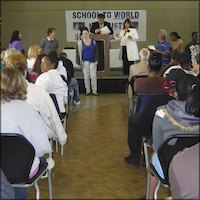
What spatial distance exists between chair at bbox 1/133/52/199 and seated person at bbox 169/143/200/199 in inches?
45.9

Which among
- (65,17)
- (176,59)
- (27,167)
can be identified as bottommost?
(27,167)

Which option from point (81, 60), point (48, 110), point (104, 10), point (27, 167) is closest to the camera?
point (27, 167)

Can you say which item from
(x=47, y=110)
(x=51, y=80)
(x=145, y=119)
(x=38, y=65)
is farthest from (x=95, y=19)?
(x=47, y=110)

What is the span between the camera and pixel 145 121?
3832mm

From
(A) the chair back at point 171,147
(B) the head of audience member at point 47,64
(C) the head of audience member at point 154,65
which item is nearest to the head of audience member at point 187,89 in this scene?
(A) the chair back at point 171,147

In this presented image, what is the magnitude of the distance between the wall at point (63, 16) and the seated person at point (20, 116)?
10.5 meters

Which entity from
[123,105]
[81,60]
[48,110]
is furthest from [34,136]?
[81,60]

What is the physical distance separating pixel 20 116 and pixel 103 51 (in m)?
6.87

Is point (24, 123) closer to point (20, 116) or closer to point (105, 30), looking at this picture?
point (20, 116)

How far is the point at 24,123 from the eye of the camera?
2.77 meters

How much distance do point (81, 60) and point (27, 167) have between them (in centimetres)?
641

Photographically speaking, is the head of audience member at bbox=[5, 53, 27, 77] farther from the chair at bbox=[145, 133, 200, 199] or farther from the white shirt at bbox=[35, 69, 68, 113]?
the chair at bbox=[145, 133, 200, 199]

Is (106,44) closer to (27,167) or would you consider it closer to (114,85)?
(114,85)

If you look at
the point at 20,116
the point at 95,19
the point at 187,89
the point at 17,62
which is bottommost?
the point at 20,116
